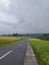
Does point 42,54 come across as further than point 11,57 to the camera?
Yes

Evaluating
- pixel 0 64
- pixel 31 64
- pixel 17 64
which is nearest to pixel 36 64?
pixel 31 64

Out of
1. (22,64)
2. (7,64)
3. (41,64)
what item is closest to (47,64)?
(41,64)

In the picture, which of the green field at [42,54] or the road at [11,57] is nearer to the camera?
the road at [11,57]

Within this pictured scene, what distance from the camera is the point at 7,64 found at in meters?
13.0

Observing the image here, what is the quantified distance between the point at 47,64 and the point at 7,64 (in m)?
2.68

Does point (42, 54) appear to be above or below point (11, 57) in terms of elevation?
below

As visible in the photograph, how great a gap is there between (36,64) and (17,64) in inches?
52.5

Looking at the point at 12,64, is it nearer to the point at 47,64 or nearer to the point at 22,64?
the point at 22,64

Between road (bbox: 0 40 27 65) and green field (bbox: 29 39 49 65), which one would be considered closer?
road (bbox: 0 40 27 65)

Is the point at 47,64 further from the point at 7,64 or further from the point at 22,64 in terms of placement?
the point at 7,64

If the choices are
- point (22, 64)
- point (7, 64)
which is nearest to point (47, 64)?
point (22, 64)

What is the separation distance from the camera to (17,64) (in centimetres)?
1323

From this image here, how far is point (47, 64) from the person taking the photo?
12859 millimetres

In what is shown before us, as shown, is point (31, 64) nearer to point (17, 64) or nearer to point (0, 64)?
point (17, 64)
